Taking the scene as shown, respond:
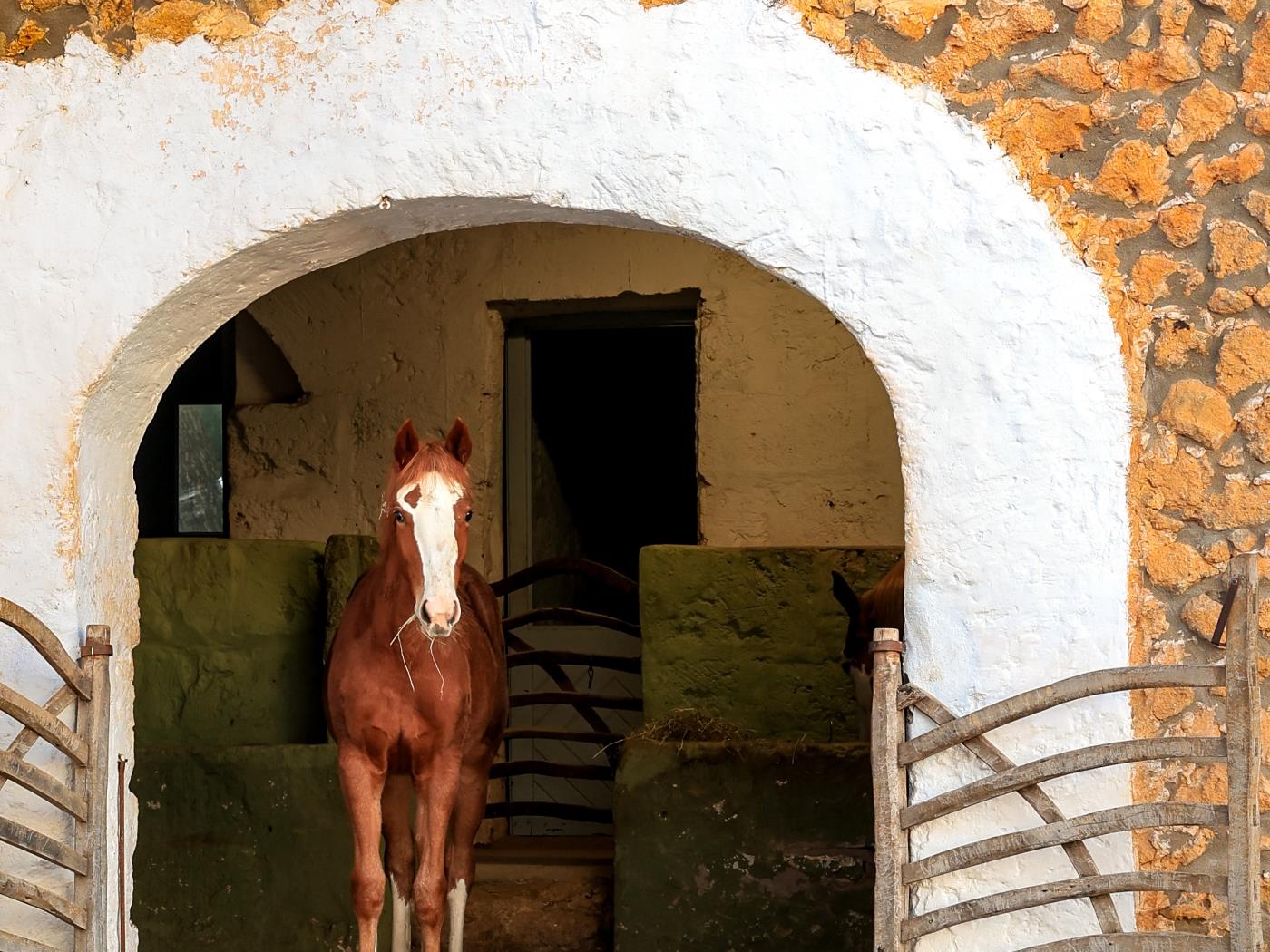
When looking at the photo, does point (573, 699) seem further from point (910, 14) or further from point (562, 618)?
point (910, 14)

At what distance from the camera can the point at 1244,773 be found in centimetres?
265

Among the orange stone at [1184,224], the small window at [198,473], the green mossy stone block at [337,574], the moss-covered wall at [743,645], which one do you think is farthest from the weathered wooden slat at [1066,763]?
the small window at [198,473]

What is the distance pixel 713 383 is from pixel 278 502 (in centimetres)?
199

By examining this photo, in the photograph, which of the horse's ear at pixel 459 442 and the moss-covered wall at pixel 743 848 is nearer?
the horse's ear at pixel 459 442

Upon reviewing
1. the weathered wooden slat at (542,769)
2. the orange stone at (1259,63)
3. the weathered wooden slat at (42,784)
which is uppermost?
the orange stone at (1259,63)

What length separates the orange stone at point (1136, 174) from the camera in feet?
10.2

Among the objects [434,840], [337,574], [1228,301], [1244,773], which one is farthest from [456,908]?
[1228,301]

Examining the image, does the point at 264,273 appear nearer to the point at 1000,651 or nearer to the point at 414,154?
the point at 414,154

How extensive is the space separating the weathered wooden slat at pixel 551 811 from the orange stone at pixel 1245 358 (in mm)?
3761

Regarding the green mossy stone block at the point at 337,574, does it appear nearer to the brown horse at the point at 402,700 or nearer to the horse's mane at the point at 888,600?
the brown horse at the point at 402,700

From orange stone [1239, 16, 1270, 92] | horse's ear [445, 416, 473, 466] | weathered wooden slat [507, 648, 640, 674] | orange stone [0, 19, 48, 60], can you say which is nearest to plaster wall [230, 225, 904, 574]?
weathered wooden slat [507, 648, 640, 674]

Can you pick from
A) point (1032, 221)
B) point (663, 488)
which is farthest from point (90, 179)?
point (663, 488)

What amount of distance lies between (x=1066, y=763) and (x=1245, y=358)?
92cm

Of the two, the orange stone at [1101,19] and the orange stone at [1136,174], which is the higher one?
the orange stone at [1101,19]
